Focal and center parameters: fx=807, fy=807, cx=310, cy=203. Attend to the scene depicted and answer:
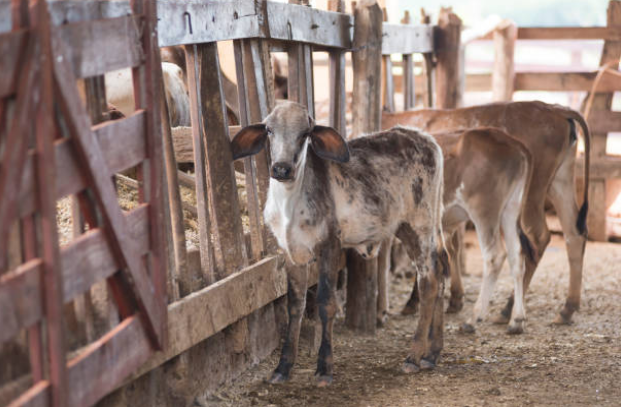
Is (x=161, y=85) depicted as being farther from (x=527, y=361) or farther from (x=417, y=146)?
(x=527, y=361)

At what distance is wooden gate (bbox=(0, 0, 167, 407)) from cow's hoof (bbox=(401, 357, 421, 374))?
85.5 inches

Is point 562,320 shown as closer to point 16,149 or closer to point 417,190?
point 417,190

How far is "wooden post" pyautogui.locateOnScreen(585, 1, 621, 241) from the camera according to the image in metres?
10.1

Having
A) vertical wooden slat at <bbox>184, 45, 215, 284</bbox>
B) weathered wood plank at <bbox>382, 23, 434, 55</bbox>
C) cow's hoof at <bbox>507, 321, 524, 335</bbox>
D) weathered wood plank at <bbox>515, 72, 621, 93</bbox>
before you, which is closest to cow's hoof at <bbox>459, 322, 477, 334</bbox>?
cow's hoof at <bbox>507, 321, 524, 335</bbox>

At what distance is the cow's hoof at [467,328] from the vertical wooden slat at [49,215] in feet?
14.5

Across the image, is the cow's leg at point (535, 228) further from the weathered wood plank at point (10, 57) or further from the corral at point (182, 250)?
the weathered wood plank at point (10, 57)

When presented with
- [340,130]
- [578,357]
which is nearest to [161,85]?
[340,130]

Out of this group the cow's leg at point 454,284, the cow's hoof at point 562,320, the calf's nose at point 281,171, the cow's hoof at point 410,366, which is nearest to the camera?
the calf's nose at point 281,171

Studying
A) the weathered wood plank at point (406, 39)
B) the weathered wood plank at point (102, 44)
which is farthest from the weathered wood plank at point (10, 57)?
the weathered wood plank at point (406, 39)

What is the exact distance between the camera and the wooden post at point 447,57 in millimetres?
9359

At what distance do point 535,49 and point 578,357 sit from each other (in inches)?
1153

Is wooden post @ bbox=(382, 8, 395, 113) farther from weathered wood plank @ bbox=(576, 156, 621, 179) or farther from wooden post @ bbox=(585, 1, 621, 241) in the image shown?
wooden post @ bbox=(585, 1, 621, 241)

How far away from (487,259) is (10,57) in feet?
16.5

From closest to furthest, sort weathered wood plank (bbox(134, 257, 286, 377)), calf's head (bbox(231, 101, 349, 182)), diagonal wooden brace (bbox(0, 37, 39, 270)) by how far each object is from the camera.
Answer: diagonal wooden brace (bbox(0, 37, 39, 270)) < weathered wood plank (bbox(134, 257, 286, 377)) < calf's head (bbox(231, 101, 349, 182))
